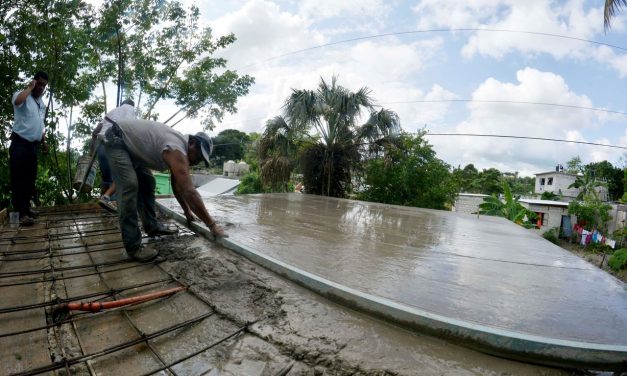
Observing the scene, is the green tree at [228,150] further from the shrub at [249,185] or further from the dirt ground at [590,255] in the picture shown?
the dirt ground at [590,255]

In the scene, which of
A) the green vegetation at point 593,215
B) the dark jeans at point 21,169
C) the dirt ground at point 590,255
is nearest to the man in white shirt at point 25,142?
the dark jeans at point 21,169

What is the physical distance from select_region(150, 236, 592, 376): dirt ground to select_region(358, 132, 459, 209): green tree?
7793mm

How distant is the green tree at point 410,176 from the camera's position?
9141 mm

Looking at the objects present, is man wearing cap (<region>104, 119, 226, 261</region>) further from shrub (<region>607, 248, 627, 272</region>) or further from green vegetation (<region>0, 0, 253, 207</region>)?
shrub (<region>607, 248, 627, 272</region>)

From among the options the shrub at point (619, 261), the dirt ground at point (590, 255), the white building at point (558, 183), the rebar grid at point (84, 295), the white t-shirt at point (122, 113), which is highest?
the white building at point (558, 183)

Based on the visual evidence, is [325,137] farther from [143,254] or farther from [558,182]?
[558,182]

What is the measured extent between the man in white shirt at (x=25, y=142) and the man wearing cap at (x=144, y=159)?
1.53 metres

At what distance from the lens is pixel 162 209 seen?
3.90 m

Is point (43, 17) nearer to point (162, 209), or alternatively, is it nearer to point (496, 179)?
point (162, 209)

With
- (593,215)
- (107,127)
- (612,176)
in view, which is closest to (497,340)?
(107,127)

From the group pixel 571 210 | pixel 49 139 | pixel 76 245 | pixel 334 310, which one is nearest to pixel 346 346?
pixel 334 310

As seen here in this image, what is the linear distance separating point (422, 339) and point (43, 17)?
611cm

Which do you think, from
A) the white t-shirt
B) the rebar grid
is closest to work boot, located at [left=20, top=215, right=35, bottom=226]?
the rebar grid

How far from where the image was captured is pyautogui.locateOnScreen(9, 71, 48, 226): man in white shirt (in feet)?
10.4
